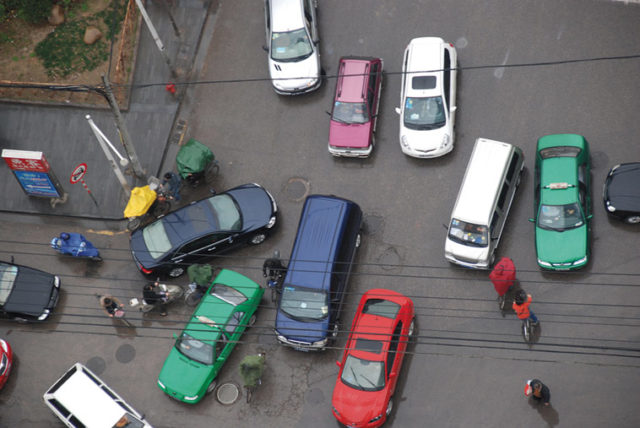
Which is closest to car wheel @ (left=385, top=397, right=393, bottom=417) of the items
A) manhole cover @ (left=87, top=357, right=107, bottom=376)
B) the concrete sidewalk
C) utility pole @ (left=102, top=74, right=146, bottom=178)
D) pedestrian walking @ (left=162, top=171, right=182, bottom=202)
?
manhole cover @ (left=87, top=357, right=107, bottom=376)

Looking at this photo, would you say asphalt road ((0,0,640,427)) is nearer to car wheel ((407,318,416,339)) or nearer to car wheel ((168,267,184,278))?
car wheel ((407,318,416,339))

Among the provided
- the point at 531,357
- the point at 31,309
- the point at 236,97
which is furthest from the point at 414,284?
the point at 31,309

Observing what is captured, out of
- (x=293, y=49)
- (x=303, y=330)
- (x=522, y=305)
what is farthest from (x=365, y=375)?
(x=293, y=49)

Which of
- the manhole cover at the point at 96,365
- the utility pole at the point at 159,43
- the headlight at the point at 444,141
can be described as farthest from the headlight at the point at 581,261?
the utility pole at the point at 159,43

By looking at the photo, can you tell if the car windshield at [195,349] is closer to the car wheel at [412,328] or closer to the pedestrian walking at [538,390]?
the car wheel at [412,328]

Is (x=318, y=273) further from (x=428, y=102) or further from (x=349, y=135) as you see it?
(x=428, y=102)

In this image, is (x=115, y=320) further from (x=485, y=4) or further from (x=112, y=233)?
(x=485, y=4)
